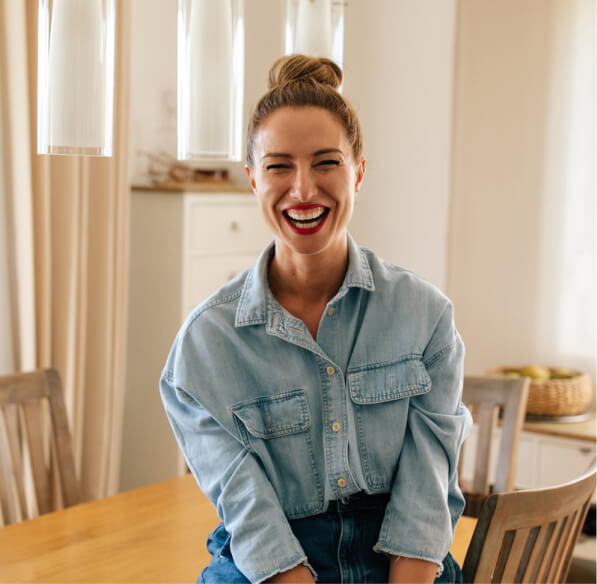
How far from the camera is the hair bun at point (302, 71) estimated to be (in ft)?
4.49

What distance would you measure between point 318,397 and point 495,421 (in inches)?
33.7

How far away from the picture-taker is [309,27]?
140 centimetres

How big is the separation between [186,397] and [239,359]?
0.10m

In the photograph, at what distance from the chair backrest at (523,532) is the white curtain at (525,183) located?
2226 millimetres

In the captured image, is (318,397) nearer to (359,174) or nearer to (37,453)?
(359,174)

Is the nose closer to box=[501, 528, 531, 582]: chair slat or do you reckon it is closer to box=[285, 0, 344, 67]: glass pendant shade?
box=[285, 0, 344, 67]: glass pendant shade

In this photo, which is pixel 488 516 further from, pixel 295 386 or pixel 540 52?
pixel 540 52

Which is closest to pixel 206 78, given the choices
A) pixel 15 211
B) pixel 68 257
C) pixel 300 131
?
pixel 300 131

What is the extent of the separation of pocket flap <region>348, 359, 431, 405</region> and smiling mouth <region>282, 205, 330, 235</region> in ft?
0.77

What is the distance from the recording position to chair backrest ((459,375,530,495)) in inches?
79.6

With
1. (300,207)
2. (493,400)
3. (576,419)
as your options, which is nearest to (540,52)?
(576,419)

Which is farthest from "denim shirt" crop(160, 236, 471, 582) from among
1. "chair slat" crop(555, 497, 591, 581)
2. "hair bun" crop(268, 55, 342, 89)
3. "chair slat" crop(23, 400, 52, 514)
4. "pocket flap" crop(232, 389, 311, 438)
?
"chair slat" crop(23, 400, 52, 514)

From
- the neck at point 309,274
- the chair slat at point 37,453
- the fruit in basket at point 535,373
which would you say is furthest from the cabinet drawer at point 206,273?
the neck at point 309,274

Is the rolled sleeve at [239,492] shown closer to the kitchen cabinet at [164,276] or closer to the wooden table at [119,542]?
the wooden table at [119,542]
